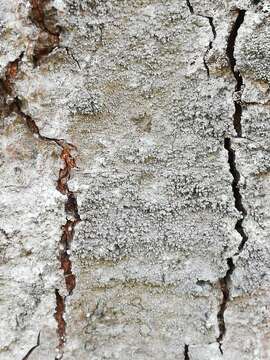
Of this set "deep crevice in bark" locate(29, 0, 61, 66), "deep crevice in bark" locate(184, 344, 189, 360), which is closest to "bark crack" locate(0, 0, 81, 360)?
"deep crevice in bark" locate(29, 0, 61, 66)

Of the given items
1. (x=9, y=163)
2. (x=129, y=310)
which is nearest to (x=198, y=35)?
(x=9, y=163)

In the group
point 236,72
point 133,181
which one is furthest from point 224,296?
point 236,72

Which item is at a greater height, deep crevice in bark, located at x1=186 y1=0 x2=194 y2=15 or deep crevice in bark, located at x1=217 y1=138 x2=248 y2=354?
deep crevice in bark, located at x1=186 y1=0 x2=194 y2=15

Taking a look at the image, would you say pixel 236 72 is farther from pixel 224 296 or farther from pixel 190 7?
pixel 224 296

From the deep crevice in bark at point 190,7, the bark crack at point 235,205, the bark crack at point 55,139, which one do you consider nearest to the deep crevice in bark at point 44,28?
the bark crack at point 55,139

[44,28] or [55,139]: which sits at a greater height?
[44,28]

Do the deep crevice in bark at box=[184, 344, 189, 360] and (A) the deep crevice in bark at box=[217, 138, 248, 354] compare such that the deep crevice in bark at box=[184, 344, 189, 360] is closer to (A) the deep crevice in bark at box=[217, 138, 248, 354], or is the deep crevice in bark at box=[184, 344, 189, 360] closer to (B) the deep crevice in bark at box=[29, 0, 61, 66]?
(A) the deep crevice in bark at box=[217, 138, 248, 354]

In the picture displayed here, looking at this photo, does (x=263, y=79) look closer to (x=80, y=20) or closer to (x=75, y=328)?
(x=80, y=20)
